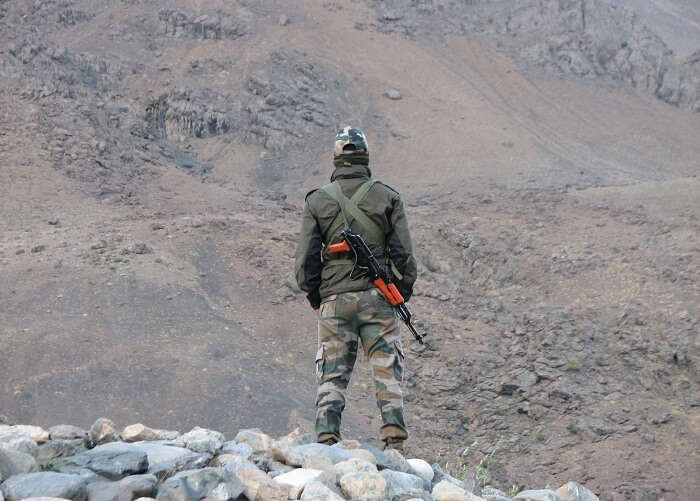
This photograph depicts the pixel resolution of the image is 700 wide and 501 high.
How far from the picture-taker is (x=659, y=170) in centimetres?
2169

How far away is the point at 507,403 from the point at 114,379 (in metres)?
4.11

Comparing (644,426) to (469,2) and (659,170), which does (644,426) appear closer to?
(659,170)

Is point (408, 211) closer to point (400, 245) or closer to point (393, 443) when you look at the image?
point (400, 245)

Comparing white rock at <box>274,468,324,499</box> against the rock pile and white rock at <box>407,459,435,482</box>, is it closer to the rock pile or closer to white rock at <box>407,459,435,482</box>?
the rock pile

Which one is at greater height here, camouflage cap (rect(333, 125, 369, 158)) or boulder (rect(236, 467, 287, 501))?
camouflage cap (rect(333, 125, 369, 158))

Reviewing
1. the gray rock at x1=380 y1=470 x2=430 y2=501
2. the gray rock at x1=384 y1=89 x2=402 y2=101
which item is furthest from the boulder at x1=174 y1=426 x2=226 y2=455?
the gray rock at x1=384 y1=89 x2=402 y2=101

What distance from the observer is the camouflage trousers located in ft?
16.3

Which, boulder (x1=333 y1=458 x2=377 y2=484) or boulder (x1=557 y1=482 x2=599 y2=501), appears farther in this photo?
boulder (x1=557 y1=482 x2=599 y2=501)

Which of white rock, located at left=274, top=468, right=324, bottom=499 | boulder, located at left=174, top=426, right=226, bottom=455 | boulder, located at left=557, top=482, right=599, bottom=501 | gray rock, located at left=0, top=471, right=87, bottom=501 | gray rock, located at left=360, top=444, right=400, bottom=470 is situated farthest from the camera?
boulder, located at left=557, top=482, right=599, bottom=501

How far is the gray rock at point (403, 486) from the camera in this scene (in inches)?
151

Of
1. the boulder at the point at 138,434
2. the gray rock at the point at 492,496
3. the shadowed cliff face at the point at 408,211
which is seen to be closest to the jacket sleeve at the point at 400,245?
the gray rock at the point at 492,496

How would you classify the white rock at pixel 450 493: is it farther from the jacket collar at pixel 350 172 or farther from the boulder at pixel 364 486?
the jacket collar at pixel 350 172

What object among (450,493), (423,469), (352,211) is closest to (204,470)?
(450,493)

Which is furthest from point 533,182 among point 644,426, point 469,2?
point 469,2
